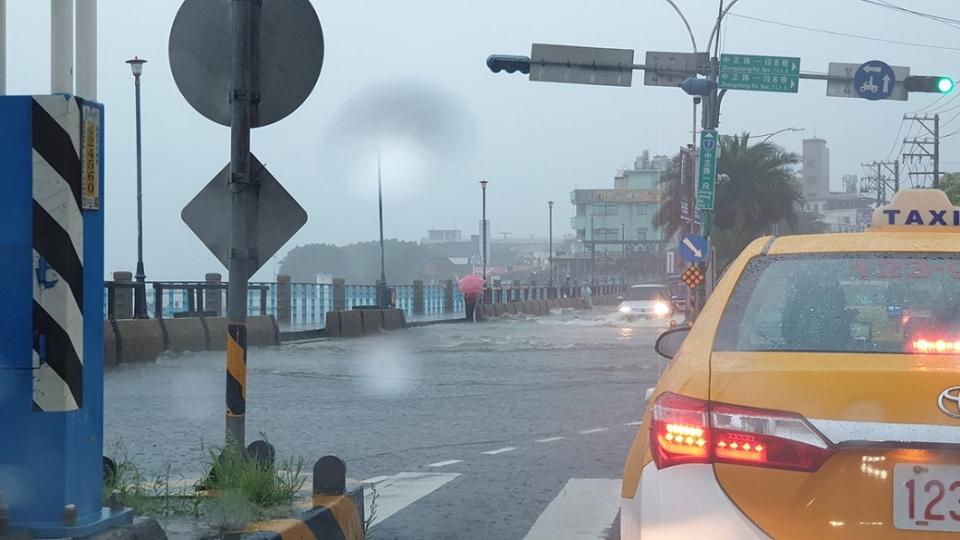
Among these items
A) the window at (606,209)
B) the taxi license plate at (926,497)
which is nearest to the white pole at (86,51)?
the taxi license plate at (926,497)

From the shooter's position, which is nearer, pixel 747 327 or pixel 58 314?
pixel 747 327

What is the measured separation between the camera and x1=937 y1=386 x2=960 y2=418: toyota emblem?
307cm

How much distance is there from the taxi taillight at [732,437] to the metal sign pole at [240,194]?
3.22 m

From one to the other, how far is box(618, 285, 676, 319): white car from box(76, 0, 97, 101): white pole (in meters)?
33.2

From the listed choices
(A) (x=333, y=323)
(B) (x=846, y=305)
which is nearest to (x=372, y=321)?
(A) (x=333, y=323)

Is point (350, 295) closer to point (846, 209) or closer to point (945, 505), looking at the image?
point (945, 505)

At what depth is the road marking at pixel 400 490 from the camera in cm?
722

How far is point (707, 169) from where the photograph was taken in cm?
2955

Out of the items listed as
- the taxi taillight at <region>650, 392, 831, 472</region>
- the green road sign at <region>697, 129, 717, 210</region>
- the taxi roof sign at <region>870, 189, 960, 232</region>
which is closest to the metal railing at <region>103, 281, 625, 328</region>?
the taxi roof sign at <region>870, 189, 960, 232</region>

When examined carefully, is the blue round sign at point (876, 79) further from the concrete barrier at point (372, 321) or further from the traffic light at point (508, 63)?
the concrete barrier at point (372, 321)

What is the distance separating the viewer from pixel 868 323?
3.83 m

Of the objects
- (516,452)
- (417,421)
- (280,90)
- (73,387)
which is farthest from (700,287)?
(73,387)

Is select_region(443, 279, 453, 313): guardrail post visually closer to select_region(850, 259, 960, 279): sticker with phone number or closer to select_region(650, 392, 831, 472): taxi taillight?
select_region(850, 259, 960, 279): sticker with phone number

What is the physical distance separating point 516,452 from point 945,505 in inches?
273
